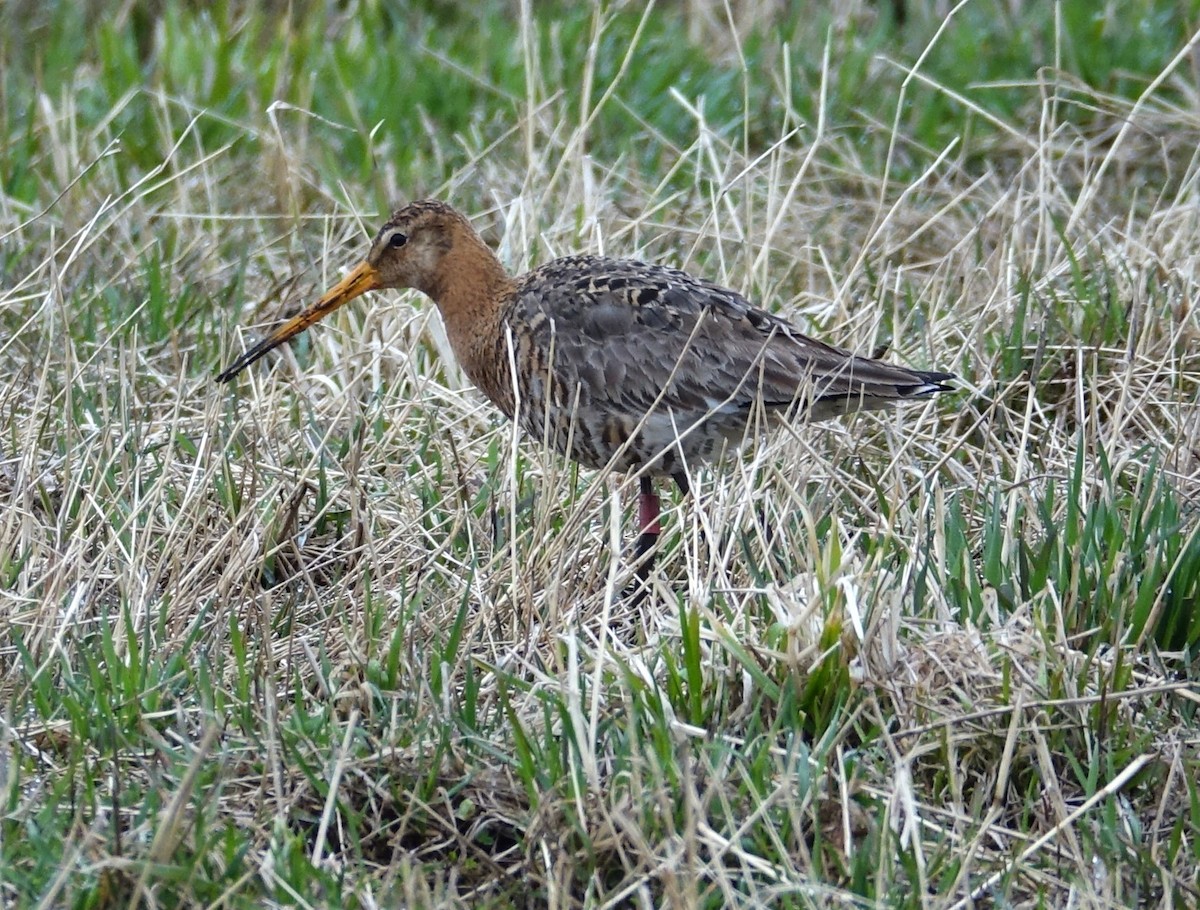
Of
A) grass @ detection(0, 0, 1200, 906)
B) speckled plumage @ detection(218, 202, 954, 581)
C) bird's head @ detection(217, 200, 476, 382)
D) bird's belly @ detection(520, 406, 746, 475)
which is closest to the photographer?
grass @ detection(0, 0, 1200, 906)

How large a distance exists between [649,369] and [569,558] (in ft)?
2.32

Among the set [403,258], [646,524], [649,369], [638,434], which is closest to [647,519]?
[646,524]

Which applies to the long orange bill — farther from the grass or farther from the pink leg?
the pink leg

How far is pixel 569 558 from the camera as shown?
377cm

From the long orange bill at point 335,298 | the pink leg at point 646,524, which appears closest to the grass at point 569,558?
the pink leg at point 646,524

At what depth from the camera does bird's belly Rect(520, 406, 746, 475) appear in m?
4.27

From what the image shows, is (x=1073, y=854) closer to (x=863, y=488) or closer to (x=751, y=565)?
(x=751, y=565)

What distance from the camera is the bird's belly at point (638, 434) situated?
4.27m

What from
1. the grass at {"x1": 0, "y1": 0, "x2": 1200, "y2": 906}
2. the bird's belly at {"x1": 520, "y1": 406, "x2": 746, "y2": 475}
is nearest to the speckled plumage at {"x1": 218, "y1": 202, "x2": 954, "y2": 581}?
the bird's belly at {"x1": 520, "y1": 406, "x2": 746, "y2": 475}

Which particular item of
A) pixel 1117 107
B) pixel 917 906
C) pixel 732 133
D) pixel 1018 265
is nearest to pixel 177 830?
pixel 917 906

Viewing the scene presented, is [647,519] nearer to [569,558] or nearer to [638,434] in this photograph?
[638,434]

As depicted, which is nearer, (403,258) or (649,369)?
(649,369)

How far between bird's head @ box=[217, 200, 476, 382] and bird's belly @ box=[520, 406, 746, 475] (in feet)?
1.89

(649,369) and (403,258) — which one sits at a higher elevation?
(403,258)
